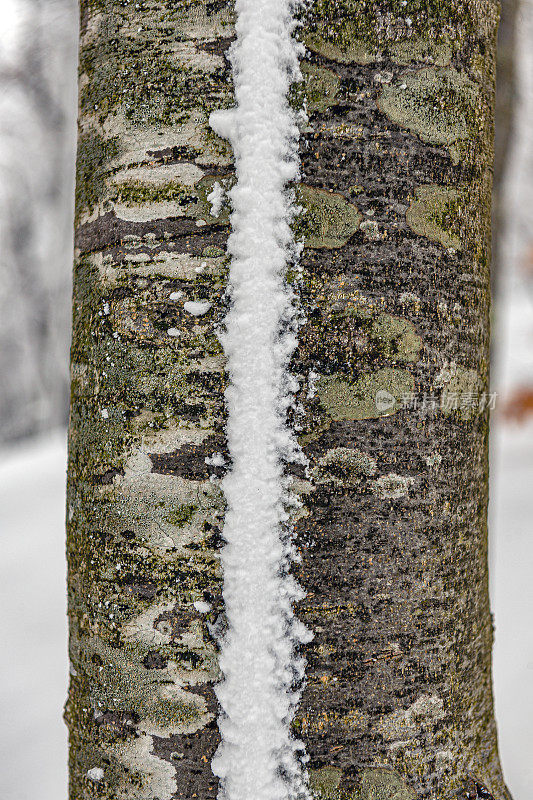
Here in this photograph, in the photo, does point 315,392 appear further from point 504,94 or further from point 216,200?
point 504,94

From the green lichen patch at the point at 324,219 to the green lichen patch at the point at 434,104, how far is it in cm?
12

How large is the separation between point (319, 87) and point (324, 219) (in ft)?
0.49

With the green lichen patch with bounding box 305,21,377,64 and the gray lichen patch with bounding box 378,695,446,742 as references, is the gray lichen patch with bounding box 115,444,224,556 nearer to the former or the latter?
the gray lichen patch with bounding box 378,695,446,742

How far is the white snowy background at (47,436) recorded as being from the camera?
282 centimetres

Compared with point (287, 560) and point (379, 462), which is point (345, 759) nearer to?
point (287, 560)

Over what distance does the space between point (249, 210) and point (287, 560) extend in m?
0.40

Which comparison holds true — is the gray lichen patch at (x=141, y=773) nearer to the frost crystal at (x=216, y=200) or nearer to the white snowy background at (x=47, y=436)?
the frost crystal at (x=216, y=200)

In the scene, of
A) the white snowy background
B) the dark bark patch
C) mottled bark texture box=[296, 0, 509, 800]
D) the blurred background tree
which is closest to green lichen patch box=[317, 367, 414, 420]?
mottled bark texture box=[296, 0, 509, 800]

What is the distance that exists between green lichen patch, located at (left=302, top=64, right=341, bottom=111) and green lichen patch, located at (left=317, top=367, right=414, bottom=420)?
1.02 ft

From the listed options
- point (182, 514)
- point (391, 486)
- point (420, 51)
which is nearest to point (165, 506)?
point (182, 514)

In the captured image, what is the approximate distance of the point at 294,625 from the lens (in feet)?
2.15

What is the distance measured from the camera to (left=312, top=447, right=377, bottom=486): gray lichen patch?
2.16 ft

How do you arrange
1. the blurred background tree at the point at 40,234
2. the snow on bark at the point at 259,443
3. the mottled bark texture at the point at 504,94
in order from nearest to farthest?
the snow on bark at the point at 259,443 < the mottled bark texture at the point at 504,94 < the blurred background tree at the point at 40,234

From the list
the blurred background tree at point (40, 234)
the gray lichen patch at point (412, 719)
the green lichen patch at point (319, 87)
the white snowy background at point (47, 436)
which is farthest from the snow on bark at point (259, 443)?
the blurred background tree at point (40, 234)
